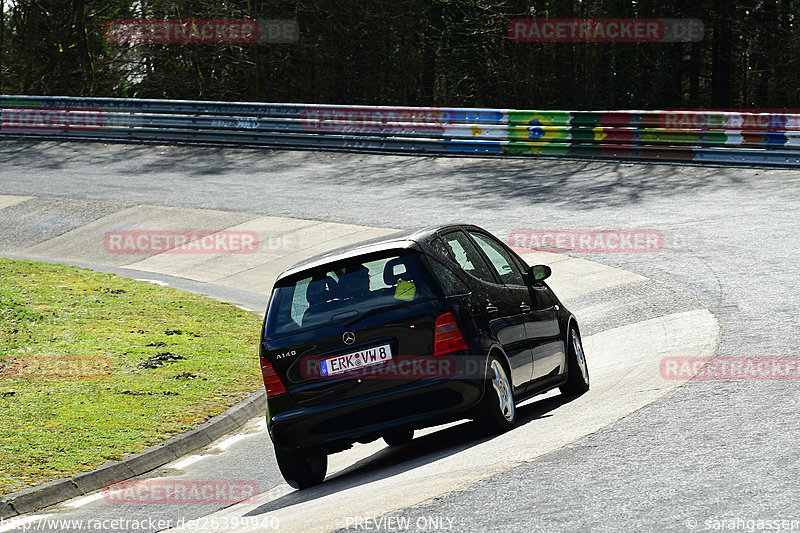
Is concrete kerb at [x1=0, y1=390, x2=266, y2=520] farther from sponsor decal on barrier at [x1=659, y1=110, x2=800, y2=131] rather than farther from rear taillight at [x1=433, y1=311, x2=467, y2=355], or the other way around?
sponsor decal on barrier at [x1=659, y1=110, x2=800, y2=131]

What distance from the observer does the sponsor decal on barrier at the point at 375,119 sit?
25047mm

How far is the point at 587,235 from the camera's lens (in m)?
16.8

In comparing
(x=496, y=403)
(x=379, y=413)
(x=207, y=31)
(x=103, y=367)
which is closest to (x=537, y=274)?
(x=496, y=403)

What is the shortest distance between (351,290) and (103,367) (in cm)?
517

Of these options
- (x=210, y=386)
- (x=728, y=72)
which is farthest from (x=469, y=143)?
(x=210, y=386)

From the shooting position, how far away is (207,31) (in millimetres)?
35812

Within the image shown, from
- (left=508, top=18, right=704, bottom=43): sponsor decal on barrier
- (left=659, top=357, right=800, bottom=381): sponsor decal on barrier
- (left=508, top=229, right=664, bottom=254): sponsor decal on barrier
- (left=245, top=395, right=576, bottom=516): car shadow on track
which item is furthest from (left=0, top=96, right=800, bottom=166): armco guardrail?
(left=245, top=395, right=576, bottom=516): car shadow on track

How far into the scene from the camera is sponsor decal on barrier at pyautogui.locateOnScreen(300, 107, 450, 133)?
25.0 metres

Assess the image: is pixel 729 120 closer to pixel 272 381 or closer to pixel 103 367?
pixel 103 367

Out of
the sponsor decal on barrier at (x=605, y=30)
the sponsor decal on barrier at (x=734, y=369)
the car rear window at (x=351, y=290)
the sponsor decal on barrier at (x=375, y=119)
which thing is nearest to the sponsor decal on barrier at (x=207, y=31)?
the sponsor decal on barrier at (x=605, y=30)

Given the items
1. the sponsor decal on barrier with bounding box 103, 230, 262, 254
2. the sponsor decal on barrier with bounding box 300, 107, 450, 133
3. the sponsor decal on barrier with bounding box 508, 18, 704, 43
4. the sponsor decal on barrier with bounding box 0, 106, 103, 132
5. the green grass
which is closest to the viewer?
the green grass

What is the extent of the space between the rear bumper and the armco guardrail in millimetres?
14264

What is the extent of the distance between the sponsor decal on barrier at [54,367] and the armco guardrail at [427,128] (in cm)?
1322

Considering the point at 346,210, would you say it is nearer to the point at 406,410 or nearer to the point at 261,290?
the point at 261,290
